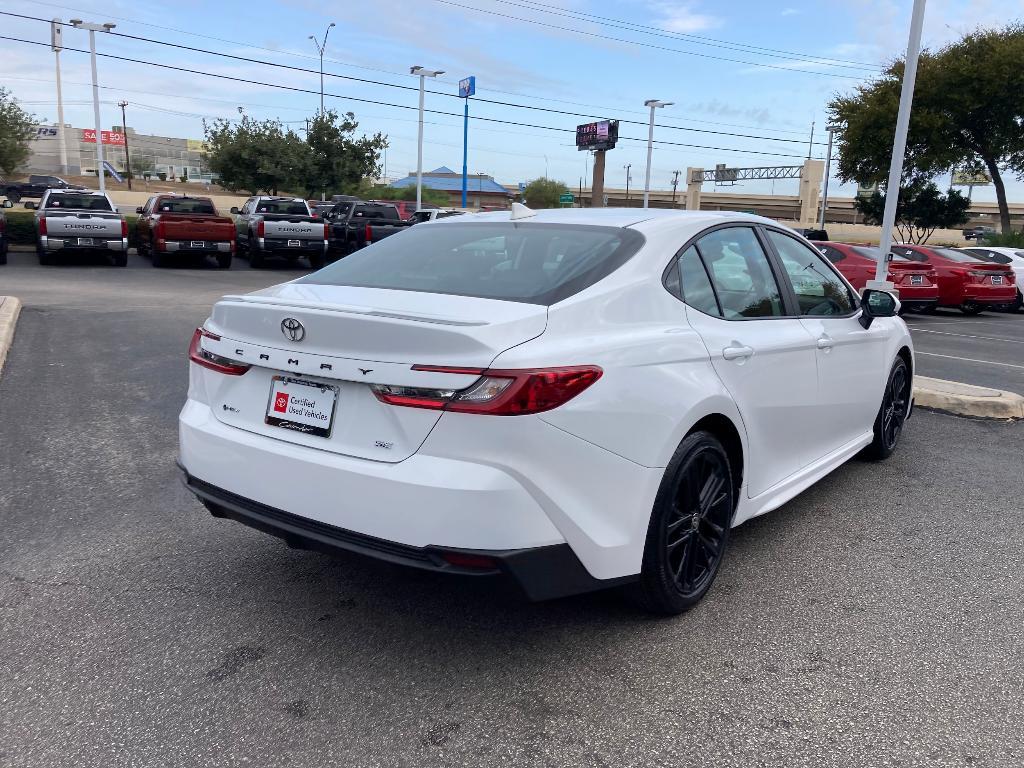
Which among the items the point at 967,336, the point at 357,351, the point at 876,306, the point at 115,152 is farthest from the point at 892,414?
the point at 115,152

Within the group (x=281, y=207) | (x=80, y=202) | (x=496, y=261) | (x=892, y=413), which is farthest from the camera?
(x=281, y=207)

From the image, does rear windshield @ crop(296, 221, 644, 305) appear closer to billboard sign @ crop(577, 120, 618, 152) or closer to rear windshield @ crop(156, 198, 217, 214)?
rear windshield @ crop(156, 198, 217, 214)

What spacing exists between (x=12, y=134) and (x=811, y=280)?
50.9 metres

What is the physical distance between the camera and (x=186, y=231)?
19.8 meters

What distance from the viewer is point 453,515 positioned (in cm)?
256

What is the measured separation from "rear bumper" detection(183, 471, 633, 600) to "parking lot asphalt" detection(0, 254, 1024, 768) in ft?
0.23

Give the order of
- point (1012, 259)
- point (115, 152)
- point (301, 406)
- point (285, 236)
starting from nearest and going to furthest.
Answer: point (301, 406) < point (1012, 259) < point (285, 236) < point (115, 152)

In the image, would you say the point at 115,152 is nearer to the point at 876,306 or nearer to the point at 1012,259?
the point at 1012,259

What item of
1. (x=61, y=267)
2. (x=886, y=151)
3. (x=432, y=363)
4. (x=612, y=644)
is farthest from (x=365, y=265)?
(x=886, y=151)

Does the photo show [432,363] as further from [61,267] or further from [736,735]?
[61,267]

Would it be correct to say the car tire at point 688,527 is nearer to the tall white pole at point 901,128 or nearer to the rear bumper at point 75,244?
the tall white pole at point 901,128

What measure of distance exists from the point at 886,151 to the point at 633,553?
114 feet

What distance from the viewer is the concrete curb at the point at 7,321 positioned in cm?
825

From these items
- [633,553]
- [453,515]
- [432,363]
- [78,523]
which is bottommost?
[78,523]
